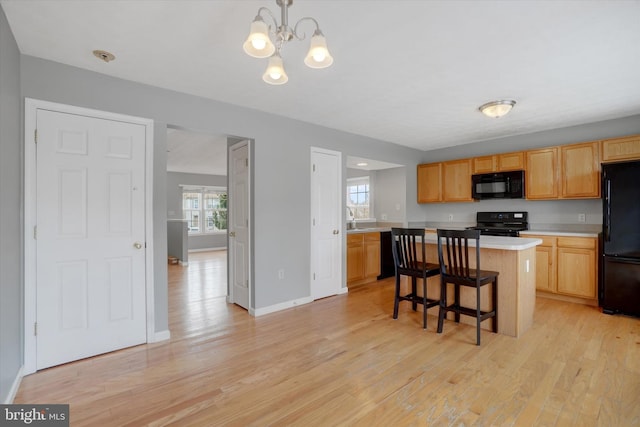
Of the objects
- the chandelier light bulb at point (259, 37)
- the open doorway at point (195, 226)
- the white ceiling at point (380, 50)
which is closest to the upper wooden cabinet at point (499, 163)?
the white ceiling at point (380, 50)

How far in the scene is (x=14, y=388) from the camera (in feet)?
6.70

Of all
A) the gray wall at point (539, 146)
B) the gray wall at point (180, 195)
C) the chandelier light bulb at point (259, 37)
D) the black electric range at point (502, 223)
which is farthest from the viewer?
the gray wall at point (180, 195)

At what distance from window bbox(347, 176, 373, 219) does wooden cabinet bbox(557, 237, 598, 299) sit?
3266 mm

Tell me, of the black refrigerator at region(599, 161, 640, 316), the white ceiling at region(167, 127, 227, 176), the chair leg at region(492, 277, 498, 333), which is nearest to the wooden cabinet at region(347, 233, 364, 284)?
the chair leg at region(492, 277, 498, 333)

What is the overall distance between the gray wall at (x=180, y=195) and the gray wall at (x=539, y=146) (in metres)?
6.64

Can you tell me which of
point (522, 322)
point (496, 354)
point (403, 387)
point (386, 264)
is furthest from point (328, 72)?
point (386, 264)

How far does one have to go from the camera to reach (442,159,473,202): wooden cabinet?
529 cm

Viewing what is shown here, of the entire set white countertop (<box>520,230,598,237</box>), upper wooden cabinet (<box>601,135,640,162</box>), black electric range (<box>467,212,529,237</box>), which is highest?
upper wooden cabinet (<box>601,135,640,162</box>)

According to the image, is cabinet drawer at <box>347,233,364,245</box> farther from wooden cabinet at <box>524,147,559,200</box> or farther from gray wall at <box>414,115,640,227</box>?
wooden cabinet at <box>524,147,559,200</box>

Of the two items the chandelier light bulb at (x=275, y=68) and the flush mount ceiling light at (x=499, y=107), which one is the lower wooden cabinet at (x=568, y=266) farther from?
the chandelier light bulb at (x=275, y=68)

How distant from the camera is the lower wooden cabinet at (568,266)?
3.82m

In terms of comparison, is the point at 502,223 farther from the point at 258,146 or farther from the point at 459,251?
the point at 258,146

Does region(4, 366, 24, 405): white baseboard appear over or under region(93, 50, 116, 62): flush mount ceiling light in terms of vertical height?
under

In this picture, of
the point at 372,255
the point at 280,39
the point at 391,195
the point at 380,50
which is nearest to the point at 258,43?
the point at 280,39
